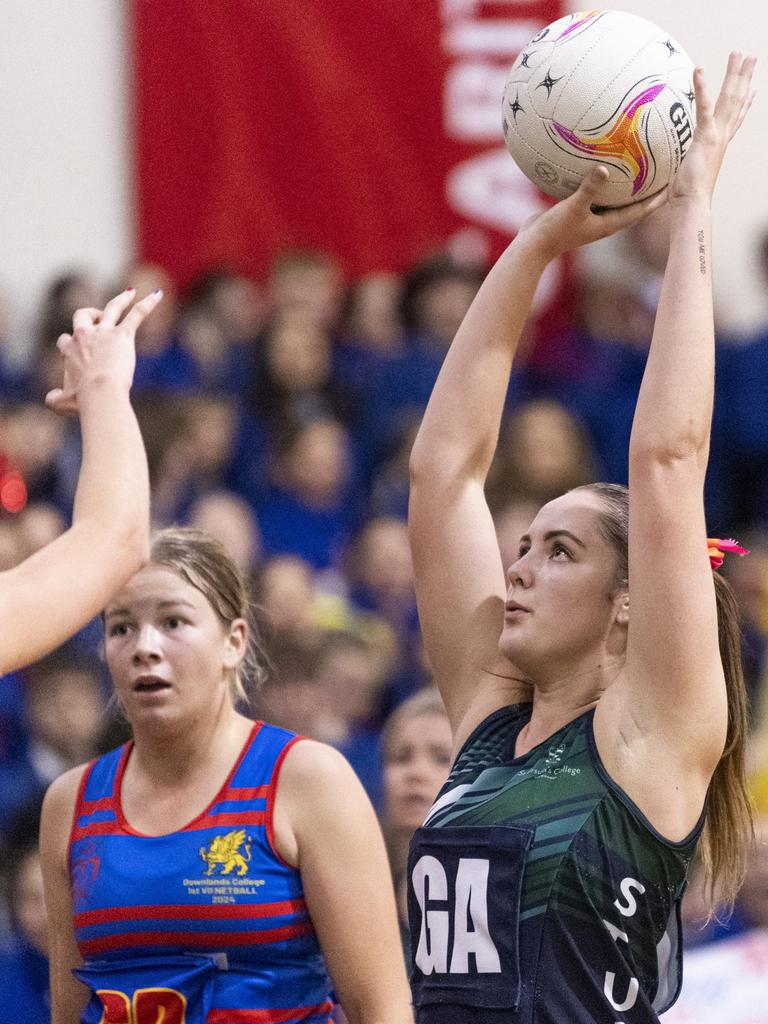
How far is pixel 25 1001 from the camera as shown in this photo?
4965mm

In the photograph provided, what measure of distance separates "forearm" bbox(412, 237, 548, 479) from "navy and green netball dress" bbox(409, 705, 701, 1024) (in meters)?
0.62

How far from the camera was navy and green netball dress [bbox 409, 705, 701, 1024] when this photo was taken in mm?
2602

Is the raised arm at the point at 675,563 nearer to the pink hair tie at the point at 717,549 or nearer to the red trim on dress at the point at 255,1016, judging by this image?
the pink hair tie at the point at 717,549

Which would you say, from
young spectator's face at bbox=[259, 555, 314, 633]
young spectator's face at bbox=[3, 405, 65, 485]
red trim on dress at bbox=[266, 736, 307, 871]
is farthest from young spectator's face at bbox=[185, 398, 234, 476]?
red trim on dress at bbox=[266, 736, 307, 871]

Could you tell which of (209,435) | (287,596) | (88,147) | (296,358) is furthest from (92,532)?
(88,147)

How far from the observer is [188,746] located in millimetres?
3387

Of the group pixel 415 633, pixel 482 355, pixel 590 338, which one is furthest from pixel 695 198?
pixel 590 338

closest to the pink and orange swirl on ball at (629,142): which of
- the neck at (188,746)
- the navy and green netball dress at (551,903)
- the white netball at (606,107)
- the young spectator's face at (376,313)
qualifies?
the white netball at (606,107)

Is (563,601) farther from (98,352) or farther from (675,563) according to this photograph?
(98,352)

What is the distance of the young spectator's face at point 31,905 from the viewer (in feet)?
16.2

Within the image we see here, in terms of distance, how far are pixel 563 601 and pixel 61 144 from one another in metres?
6.05

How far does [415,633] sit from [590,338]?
1.94 m

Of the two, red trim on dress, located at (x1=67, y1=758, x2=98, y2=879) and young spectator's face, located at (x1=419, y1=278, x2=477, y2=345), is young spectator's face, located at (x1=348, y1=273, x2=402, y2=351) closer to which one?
young spectator's face, located at (x1=419, y1=278, x2=477, y2=345)

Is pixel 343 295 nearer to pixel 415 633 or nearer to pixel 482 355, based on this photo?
pixel 415 633
